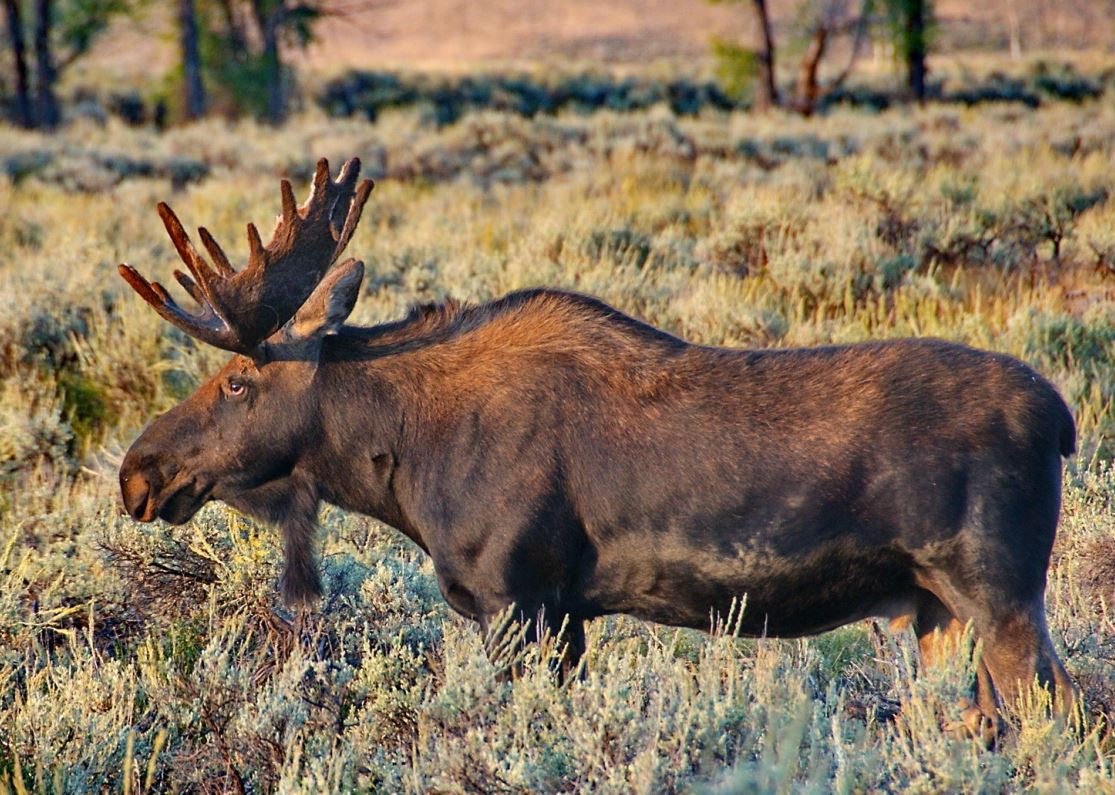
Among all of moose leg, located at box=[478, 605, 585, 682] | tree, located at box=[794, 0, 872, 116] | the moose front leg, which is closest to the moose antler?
the moose front leg

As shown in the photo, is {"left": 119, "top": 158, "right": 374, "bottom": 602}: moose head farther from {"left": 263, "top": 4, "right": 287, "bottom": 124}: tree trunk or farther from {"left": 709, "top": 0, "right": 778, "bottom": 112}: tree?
{"left": 263, "top": 4, "right": 287, "bottom": 124}: tree trunk

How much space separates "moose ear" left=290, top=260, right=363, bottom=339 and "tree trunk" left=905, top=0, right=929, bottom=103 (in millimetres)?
31999

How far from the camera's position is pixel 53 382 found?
8.45 m

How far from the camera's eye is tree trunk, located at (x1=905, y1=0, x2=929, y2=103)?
33.8m

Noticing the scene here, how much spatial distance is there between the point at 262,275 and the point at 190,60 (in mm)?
27205

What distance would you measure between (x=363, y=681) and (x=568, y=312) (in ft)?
4.58

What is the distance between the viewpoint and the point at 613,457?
4098 millimetres

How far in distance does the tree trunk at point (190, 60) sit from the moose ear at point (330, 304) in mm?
26792

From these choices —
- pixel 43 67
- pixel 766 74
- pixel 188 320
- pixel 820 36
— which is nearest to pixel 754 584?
pixel 188 320

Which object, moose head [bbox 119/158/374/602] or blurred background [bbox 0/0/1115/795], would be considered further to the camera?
moose head [bbox 119/158/374/602]

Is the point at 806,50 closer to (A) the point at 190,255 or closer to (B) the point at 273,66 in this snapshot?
(B) the point at 273,66

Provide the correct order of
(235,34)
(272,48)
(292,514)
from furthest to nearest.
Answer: (235,34) → (272,48) → (292,514)

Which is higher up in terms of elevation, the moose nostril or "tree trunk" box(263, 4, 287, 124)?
"tree trunk" box(263, 4, 287, 124)

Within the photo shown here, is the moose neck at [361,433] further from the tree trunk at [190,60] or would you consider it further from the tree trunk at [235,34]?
the tree trunk at [235,34]
